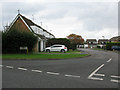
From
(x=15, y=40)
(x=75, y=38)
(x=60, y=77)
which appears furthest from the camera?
(x=75, y=38)

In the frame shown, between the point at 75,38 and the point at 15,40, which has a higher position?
the point at 75,38

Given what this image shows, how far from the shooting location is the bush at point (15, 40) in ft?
61.4

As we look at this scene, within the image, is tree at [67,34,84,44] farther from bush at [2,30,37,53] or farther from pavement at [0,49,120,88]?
pavement at [0,49,120,88]

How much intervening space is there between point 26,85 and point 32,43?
15737 millimetres

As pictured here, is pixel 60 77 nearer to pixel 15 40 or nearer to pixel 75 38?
pixel 15 40

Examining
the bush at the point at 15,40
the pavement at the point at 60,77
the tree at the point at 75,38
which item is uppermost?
the tree at the point at 75,38

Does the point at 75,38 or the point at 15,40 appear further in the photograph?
the point at 75,38

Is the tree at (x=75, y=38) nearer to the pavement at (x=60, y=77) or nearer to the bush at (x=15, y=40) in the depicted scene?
the bush at (x=15, y=40)

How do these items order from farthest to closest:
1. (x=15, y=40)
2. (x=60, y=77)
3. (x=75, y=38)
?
(x=75, y=38) < (x=15, y=40) < (x=60, y=77)

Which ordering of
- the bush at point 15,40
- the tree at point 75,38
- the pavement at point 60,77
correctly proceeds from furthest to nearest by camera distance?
the tree at point 75,38 → the bush at point 15,40 → the pavement at point 60,77

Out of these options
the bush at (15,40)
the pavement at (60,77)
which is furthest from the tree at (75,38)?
the pavement at (60,77)

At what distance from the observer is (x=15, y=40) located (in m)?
18.8

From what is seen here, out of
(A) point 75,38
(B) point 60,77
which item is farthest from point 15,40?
(A) point 75,38

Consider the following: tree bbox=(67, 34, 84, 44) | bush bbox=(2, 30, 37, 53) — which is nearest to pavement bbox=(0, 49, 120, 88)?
bush bbox=(2, 30, 37, 53)
